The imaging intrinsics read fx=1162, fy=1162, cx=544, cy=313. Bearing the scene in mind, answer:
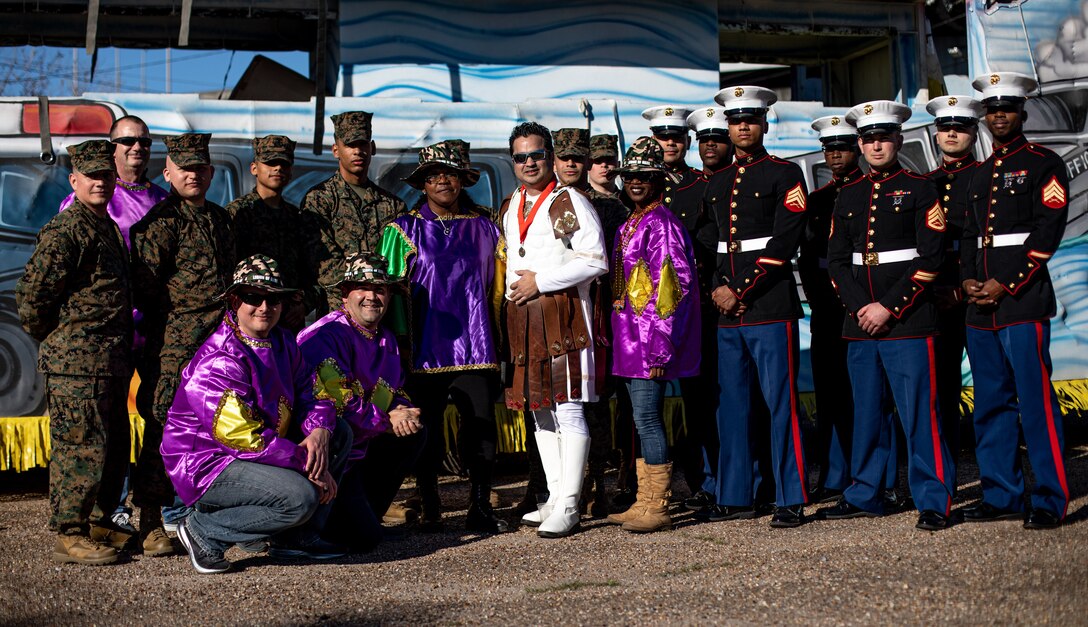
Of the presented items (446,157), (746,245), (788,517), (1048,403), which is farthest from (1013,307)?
(446,157)

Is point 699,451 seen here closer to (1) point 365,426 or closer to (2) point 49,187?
(1) point 365,426

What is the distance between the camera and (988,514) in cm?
560

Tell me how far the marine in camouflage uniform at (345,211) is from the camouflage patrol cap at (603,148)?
1167mm

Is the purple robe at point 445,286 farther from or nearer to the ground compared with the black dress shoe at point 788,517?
farther from the ground

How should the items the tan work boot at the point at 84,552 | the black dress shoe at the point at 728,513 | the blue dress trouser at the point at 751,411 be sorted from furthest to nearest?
the black dress shoe at the point at 728,513, the blue dress trouser at the point at 751,411, the tan work boot at the point at 84,552

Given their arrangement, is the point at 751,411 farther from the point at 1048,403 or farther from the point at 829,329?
the point at 1048,403

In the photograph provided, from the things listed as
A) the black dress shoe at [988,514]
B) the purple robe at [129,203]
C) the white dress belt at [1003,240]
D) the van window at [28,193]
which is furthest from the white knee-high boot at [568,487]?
the van window at [28,193]

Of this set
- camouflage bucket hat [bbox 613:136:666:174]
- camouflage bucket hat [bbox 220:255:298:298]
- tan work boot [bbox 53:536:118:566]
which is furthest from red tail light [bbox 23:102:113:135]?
camouflage bucket hat [bbox 613:136:666:174]

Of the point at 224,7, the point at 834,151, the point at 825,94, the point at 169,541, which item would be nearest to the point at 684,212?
the point at 834,151

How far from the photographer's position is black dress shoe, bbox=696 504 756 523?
5.88 meters

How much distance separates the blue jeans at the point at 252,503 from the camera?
4852mm

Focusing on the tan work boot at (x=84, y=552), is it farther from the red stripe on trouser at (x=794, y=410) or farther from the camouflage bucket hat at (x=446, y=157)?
the red stripe on trouser at (x=794, y=410)

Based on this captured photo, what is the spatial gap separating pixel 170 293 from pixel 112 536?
3.77ft

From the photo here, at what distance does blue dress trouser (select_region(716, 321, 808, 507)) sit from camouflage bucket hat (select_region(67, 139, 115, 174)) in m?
3.05
